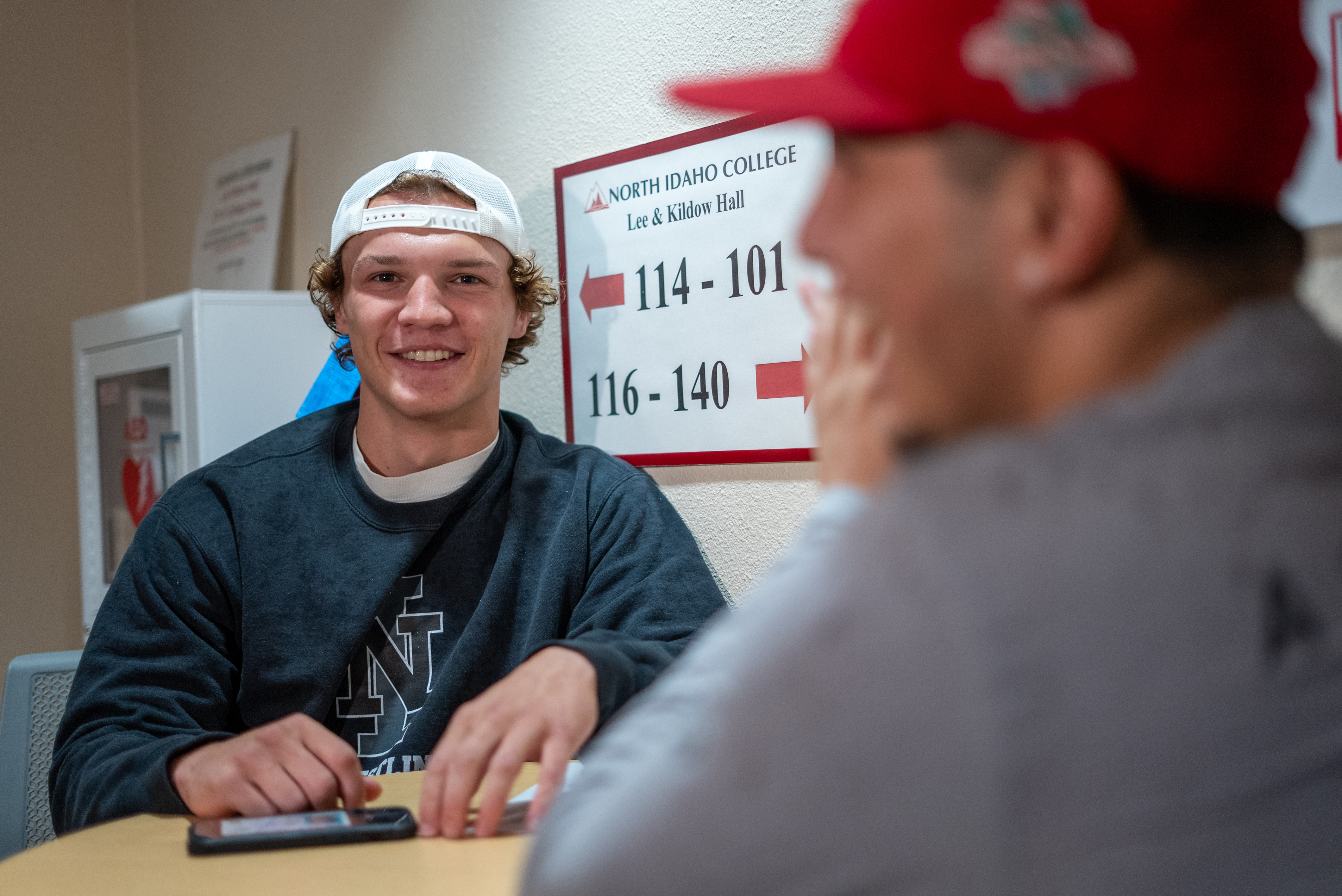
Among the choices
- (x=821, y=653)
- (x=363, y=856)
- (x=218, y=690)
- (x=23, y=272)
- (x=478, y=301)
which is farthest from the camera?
(x=23, y=272)

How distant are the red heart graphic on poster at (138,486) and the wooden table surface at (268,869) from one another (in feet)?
5.85

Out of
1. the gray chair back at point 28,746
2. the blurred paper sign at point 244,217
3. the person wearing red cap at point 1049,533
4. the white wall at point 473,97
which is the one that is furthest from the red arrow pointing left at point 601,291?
the person wearing red cap at point 1049,533

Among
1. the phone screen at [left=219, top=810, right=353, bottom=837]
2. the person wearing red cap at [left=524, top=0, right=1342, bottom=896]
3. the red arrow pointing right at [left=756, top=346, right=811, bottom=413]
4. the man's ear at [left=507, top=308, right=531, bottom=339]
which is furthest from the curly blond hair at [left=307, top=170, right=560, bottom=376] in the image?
the person wearing red cap at [left=524, top=0, right=1342, bottom=896]

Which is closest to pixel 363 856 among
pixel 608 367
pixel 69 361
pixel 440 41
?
pixel 608 367

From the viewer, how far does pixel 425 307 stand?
1.69 metres

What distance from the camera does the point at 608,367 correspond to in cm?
201

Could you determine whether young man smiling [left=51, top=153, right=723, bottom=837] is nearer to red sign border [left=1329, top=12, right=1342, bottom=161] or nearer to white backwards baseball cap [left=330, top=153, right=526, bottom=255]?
white backwards baseball cap [left=330, top=153, right=526, bottom=255]

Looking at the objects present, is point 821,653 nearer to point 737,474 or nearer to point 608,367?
point 737,474

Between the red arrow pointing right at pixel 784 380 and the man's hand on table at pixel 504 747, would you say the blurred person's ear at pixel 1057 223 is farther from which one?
the red arrow pointing right at pixel 784 380

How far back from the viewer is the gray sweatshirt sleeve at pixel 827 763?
0.40 metres

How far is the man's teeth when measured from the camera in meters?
1.71

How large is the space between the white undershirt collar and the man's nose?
22 cm

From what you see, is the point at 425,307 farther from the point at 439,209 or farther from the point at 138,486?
the point at 138,486

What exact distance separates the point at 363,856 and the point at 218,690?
0.69 metres
